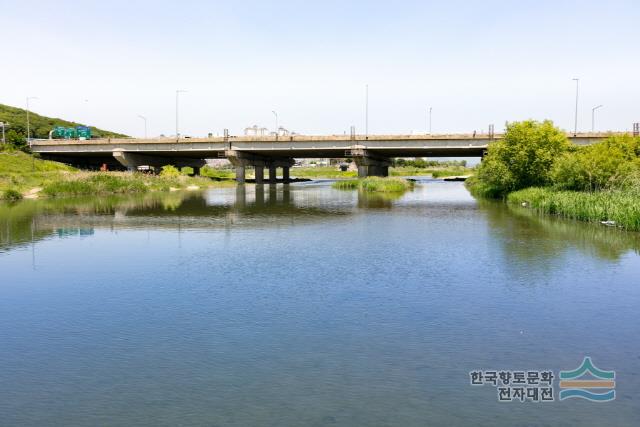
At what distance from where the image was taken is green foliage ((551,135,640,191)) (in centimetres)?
4119

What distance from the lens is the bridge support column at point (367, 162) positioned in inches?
3623

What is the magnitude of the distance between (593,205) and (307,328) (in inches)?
1156

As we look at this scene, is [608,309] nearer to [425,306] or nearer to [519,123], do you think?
[425,306]

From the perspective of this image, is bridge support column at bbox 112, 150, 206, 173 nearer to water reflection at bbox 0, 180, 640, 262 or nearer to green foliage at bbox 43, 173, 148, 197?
green foliage at bbox 43, 173, 148, 197

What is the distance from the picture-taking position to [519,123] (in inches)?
2266

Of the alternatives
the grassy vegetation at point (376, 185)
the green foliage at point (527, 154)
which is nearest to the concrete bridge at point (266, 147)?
the grassy vegetation at point (376, 185)

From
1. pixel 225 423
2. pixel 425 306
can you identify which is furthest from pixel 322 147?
pixel 225 423

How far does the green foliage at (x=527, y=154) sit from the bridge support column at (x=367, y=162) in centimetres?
3382

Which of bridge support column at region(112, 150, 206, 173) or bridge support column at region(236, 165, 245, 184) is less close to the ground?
Result: bridge support column at region(112, 150, 206, 173)

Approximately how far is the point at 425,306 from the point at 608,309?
16.8 ft
